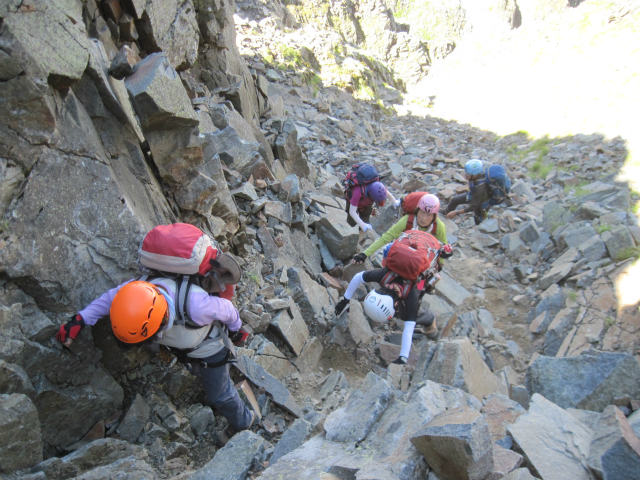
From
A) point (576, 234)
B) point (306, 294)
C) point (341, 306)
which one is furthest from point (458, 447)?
point (576, 234)

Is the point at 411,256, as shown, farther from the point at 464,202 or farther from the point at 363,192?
the point at 464,202

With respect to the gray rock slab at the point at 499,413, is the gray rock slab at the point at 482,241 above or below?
above

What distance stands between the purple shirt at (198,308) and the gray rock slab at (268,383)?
1239 mm

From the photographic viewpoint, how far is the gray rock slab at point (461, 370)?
5.07m

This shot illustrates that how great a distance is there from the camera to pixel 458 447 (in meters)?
2.79

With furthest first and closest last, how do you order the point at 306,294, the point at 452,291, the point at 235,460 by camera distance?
the point at 452,291, the point at 306,294, the point at 235,460

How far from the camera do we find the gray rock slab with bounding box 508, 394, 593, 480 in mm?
3307

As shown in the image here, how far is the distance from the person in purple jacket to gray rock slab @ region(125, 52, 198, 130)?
92.4 inches

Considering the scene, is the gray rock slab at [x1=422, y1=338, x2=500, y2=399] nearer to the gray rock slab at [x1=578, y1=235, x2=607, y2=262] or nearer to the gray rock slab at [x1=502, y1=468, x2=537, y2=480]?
the gray rock slab at [x1=502, y1=468, x2=537, y2=480]

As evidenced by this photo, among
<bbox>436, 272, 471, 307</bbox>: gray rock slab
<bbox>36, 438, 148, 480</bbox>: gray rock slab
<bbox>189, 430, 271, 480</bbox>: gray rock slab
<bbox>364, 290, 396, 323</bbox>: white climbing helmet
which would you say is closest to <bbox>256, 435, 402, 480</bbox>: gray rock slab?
<bbox>189, 430, 271, 480</bbox>: gray rock slab

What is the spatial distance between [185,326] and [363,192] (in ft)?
18.4

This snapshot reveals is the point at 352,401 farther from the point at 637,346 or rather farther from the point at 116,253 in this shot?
the point at 637,346

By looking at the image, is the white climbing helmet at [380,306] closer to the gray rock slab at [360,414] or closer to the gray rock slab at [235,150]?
the gray rock slab at [360,414]

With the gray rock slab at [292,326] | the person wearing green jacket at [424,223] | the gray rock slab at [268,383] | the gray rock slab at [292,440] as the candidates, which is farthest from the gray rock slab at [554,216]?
the gray rock slab at [292,440]
